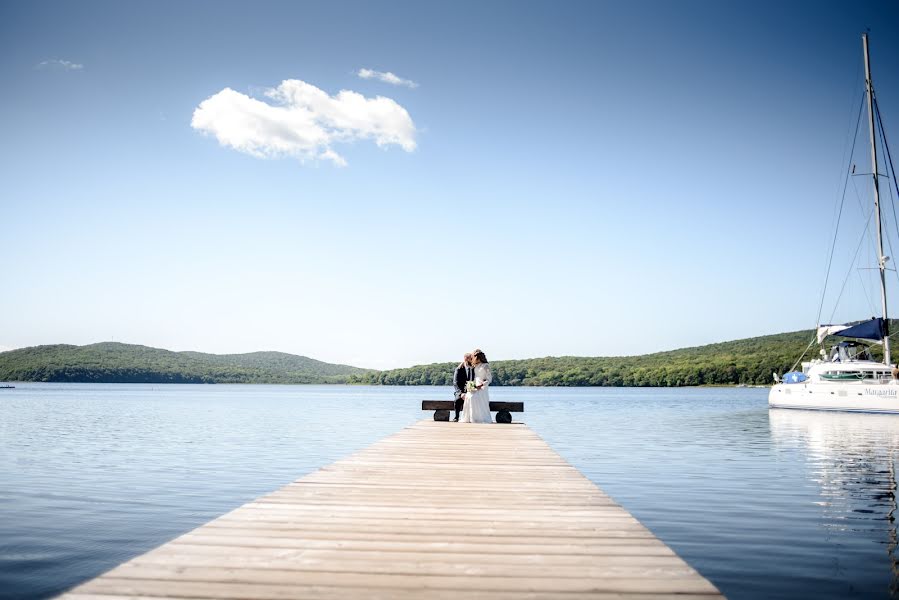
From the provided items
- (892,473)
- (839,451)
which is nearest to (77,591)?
(892,473)

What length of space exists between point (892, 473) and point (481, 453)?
35.4ft

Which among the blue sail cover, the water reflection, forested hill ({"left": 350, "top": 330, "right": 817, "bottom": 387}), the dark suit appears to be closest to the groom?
the dark suit

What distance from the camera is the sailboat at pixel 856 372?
127 feet

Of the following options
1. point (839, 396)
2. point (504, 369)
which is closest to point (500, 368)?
point (504, 369)

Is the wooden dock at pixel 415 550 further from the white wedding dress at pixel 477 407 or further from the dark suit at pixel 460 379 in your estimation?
the white wedding dress at pixel 477 407

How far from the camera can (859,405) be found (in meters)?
39.3

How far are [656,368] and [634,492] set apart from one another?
12282 centimetres

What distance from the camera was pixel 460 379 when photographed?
19312mm

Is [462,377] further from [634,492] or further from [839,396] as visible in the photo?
[839,396]

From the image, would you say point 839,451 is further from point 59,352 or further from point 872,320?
point 59,352

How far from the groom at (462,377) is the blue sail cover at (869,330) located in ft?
97.3

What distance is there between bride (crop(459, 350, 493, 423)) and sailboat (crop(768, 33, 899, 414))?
2871 cm

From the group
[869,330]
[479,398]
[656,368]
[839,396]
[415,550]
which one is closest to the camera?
[415,550]

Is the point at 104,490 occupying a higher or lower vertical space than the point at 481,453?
lower
